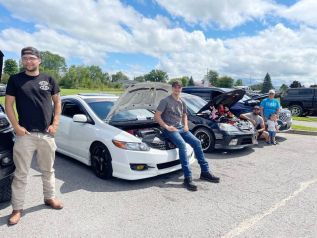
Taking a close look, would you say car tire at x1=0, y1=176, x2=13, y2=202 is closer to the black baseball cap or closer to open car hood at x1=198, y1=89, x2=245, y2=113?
the black baseball cap

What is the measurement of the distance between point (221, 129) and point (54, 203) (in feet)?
14.4

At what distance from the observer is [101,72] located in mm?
131000

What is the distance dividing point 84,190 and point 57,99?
159cm

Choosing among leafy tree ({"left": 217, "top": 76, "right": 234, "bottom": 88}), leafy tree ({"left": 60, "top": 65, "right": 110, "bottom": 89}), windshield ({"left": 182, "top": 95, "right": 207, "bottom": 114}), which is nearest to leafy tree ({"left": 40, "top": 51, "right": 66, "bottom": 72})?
leafy tree ({"left": 60, "top": 65, "right": 110, "bottom": 89})

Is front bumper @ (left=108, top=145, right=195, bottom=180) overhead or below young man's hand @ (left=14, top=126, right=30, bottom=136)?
below

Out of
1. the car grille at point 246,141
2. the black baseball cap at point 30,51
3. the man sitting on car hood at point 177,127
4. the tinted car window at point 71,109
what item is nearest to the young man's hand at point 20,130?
the black baseball cap at point 30,51


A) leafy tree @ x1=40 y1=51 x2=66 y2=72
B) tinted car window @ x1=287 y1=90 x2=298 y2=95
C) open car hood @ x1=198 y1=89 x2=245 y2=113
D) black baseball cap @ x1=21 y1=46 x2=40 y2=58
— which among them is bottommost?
open car hood @ x1=198 y1=89 x2=245 y2=113

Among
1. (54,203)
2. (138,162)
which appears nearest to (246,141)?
(138,162)

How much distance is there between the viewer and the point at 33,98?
140 inches

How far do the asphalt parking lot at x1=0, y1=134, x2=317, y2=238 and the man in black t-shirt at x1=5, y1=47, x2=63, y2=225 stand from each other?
54 centimetres

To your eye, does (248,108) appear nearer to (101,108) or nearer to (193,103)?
(193,103)

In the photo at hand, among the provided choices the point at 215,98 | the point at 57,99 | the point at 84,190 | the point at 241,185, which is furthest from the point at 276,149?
the point at 57,99

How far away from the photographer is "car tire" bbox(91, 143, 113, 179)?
5070mm

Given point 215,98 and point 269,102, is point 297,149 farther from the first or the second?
point 215,98
